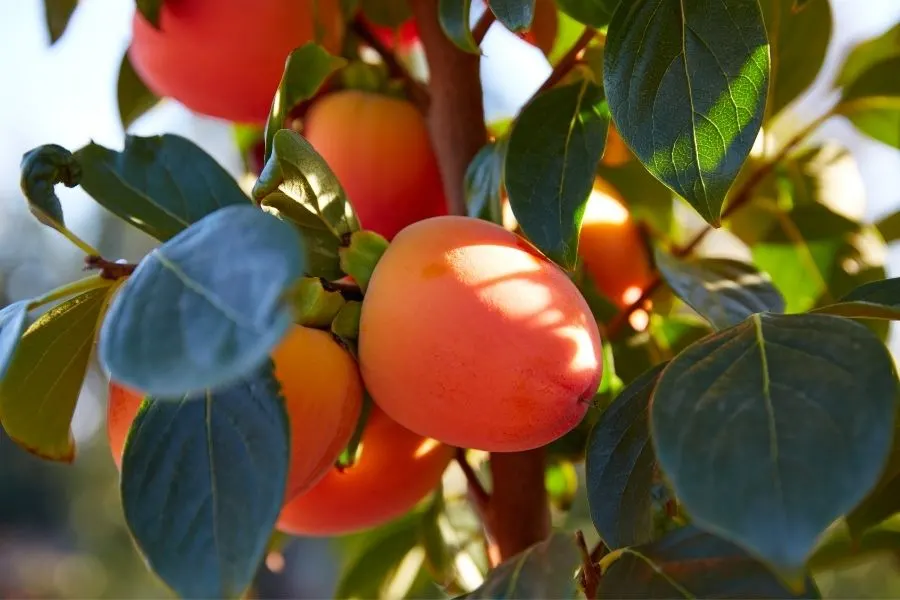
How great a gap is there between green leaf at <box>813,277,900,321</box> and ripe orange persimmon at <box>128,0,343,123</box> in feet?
1.04

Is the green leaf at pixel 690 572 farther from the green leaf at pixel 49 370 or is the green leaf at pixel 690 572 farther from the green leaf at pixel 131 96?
the green leaf at pixel 131 96

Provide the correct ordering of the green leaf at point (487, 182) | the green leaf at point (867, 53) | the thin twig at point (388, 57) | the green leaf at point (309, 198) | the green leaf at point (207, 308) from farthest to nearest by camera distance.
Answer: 1. the green leaf at point (867, 53)
2. the thin twig at point (388, 57)
3. the green leaf at point (487, 182)
4. the green leaf at point (309, 198)
5. the green leaf at point (207, 308)

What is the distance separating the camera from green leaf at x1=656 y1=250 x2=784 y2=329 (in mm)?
453

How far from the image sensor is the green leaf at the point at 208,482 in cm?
29

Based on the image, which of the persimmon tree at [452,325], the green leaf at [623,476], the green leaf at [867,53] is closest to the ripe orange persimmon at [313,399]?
the persimmon tree at [452,325]

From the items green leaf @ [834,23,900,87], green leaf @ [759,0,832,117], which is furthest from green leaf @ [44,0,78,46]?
green leaf @ [834,23,900,87]

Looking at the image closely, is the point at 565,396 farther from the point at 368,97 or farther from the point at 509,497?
the point at 368,97

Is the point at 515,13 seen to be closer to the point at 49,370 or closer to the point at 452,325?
the point at 452,325

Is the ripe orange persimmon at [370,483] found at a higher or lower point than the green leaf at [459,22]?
lower

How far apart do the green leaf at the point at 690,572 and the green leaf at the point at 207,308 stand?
0.18 metres

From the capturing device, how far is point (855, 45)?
28.9 inches

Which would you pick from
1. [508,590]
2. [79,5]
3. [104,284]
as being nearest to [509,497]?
[508,590]

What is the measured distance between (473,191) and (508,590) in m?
0.21

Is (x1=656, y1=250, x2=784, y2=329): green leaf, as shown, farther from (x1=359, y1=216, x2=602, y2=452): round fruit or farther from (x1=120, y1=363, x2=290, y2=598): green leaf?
(x1=120, y1=363, x2=290, y2=598): green leaf
